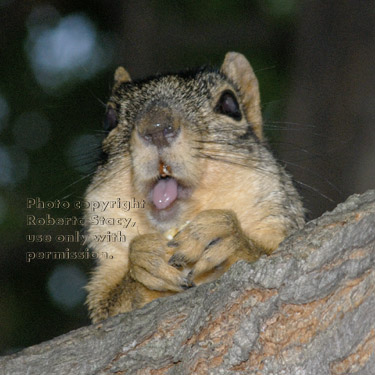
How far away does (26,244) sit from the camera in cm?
676

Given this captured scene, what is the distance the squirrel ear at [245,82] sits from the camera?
16.7 ft

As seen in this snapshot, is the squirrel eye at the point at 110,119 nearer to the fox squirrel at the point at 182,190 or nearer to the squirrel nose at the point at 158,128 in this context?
the fox squirrel at the point at 182,190

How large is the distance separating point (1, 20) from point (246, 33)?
270 cm

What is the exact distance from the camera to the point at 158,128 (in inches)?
149

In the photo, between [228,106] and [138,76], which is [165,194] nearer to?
[228,106]

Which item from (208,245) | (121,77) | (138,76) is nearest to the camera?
(208,245)

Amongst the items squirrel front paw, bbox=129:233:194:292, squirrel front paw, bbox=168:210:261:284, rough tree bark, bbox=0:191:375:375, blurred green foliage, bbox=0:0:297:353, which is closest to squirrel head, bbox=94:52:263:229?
squirrel front paw, bbox=129:233:194:292

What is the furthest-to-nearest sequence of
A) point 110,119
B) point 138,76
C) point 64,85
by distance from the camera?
point 64,85 < point 138,76 < point 110,119

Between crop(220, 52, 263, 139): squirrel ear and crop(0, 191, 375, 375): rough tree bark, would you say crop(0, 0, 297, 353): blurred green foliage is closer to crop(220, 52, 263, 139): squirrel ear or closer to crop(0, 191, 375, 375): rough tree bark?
crop(220, 52, 263, 139): squirrel ear

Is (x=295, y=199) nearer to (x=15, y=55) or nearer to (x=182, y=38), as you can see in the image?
(x=182, y=38)

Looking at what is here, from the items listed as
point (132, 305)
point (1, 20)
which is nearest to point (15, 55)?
point (1, 20)

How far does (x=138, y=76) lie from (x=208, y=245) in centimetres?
366

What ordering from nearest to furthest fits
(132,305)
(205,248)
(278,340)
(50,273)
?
(278,340), (205,248), (132,305), (50,273)

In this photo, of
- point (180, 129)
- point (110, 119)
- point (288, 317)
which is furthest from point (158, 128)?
point (288, 317)
